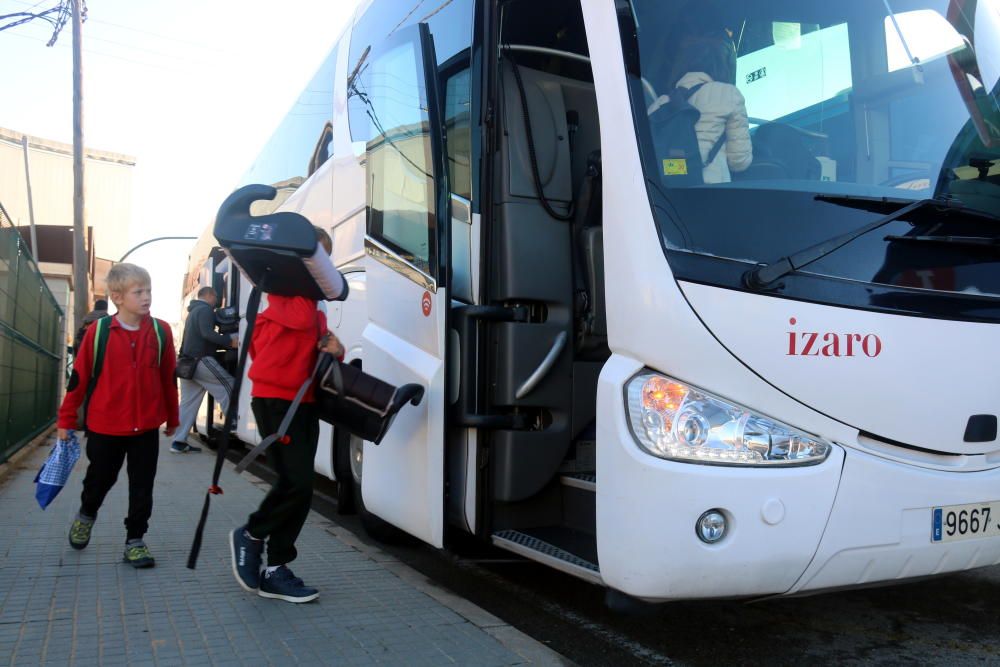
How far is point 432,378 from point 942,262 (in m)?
2.18

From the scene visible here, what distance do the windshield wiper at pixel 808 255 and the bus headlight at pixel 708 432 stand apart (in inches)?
17.6

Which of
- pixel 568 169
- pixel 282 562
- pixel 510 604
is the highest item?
pixel 568 169

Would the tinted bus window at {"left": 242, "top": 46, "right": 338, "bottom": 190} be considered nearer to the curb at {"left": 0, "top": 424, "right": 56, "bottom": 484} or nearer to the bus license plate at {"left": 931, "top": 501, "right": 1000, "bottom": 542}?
the curb at {"left": 0, "top": 424, "right": 56, "bottom": 484}

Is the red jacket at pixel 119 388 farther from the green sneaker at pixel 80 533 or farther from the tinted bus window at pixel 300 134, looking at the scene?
the tinted bus window at pixel 300 134

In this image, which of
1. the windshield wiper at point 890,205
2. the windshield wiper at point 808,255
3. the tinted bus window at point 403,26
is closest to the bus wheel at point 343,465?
the tinted bus window at point 403,26

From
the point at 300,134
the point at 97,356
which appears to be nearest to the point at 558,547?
the point at 97,356

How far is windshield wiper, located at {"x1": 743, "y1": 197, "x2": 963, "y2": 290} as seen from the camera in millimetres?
3230

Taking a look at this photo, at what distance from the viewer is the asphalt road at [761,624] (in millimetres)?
3828

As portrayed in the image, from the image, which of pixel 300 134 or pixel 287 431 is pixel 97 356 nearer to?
pixel 287 431

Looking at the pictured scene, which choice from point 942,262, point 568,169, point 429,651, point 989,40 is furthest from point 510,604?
point 989,40

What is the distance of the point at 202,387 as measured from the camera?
35.7ft

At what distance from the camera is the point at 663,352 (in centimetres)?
324

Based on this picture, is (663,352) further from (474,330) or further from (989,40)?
(989,40)

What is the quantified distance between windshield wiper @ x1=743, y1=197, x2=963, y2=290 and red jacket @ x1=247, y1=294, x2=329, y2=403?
2013mm
